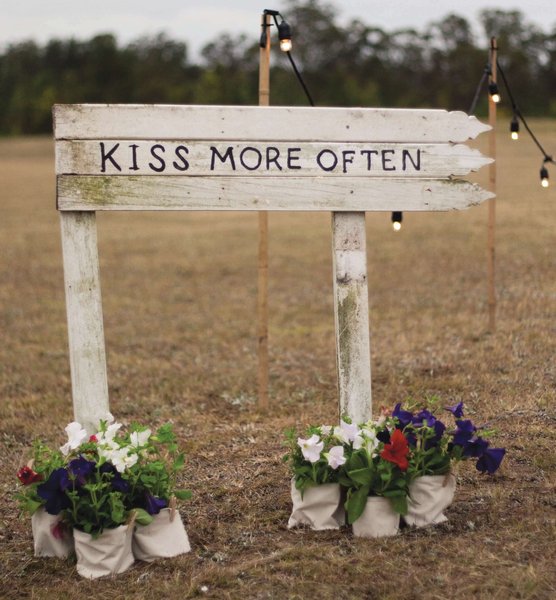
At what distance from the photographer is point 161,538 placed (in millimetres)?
4395

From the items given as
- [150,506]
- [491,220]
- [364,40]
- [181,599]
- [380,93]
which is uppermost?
[364,40]

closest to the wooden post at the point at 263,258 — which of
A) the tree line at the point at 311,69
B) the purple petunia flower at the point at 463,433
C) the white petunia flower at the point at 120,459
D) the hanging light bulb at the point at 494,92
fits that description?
the hanging light bulb at the point at 494,92

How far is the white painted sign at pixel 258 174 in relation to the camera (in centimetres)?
489

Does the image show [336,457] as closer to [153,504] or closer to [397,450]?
[397,450]

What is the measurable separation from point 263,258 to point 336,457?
9.59 ft

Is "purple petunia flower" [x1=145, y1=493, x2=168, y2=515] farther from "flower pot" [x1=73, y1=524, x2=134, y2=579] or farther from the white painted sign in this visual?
the white painted sign

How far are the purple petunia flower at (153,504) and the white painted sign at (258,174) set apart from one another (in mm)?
825

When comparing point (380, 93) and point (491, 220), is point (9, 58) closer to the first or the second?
point (380, 93)

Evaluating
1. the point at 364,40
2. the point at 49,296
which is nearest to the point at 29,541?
the point at 49,296

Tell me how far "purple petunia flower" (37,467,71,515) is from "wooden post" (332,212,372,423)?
1.77m

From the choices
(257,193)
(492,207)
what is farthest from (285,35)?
(492,207)

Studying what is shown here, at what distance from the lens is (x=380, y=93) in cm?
7606

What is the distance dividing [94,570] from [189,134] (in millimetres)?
2492

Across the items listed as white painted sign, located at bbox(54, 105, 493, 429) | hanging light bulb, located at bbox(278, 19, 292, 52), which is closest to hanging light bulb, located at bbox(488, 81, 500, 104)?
hanging light bulb, located at bbox(278, 19, 292, 52)
